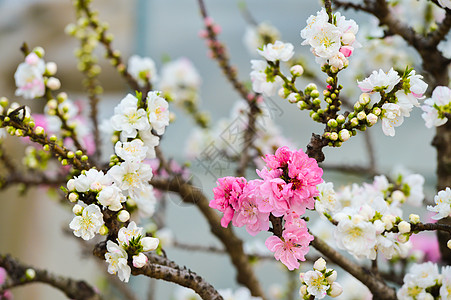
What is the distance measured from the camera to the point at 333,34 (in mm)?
397

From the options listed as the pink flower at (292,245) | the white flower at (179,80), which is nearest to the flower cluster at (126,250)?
the pink flower at (292,245)

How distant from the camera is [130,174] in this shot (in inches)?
16.2

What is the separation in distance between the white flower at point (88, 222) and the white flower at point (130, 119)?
0.07 meters

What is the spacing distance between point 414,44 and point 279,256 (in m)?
0.35

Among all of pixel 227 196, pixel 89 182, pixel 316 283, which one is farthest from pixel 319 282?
pixel 89 182

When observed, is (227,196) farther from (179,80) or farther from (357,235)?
(179,80)

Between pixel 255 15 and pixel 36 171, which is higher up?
pixel 255 15

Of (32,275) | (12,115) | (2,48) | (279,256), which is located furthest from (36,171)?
(2,48)

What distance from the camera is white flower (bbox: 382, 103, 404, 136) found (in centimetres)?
40

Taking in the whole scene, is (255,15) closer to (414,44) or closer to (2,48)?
(2,48)

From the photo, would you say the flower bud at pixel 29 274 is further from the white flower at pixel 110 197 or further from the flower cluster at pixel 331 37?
the flower cluster at pixel 331 37

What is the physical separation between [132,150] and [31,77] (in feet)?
0.69

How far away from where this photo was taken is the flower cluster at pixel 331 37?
40 centimetres

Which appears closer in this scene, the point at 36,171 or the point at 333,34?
the point at 333,34
